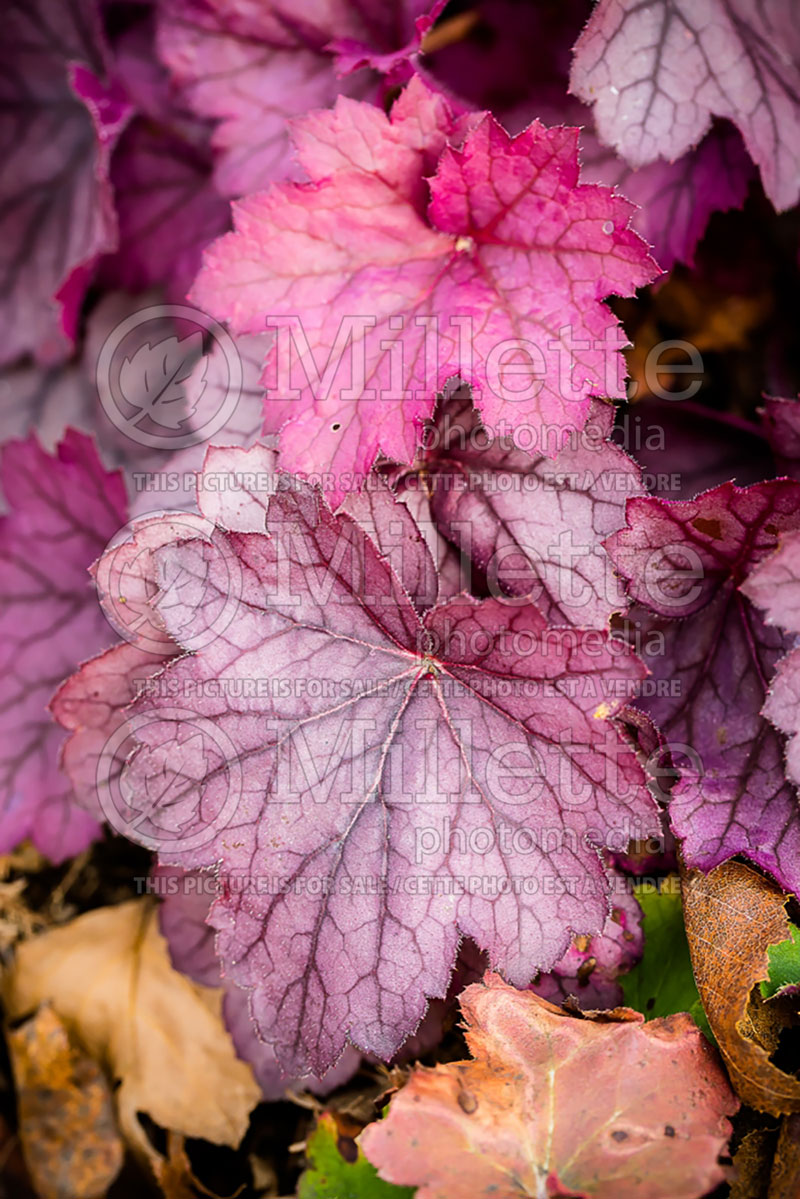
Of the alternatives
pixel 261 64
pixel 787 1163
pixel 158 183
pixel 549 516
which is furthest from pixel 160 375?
pixel 787 1163

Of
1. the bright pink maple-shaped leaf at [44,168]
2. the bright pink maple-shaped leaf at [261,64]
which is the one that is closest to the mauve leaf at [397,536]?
the bright pink maple-shaped leaf at [261,64]

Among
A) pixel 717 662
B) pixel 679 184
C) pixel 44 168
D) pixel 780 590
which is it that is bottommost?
pixel 717 662

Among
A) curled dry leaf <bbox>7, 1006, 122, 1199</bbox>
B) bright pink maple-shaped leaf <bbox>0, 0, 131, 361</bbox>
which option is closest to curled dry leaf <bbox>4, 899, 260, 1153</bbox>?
curled dry leaf <bbox>7, 1006, 122, 1199</bbox>

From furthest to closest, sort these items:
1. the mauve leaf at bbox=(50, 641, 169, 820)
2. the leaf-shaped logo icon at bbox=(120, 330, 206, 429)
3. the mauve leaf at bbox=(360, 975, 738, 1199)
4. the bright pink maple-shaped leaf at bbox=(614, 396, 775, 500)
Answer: the leaf-shaped logo icon at bbox=(120, 330, 206, 429) → the bright pink maple-shaped leaf at bbox=(614, 396, 775, 500) → the mauve leaf at bbox=(50, 641, 169, 820) → the mauve leaf at bbox=(360, 975, 738, 1199)

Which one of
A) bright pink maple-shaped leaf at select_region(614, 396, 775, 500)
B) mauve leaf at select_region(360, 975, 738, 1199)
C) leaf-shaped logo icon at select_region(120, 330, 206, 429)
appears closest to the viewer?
mauve leaf at select_region(360, 975, 738, 1199)

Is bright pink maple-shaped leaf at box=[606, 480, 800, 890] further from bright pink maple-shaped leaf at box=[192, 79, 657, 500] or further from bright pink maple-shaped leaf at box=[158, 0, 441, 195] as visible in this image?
bright pink maple-shaped leaf at box=[158, 0, 441, 195]

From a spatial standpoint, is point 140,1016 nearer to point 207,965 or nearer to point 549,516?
point 207,965
